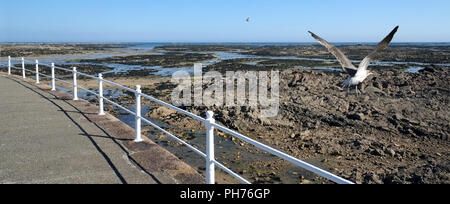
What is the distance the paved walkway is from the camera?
4367 mm

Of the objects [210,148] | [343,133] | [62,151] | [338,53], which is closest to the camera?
[210,148]

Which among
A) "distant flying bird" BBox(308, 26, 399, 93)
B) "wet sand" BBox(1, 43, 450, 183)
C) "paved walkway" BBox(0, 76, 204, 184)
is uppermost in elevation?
"distant flying bird" BBox(308, 26, 399, 93)

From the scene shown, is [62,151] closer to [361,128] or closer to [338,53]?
[361,128]

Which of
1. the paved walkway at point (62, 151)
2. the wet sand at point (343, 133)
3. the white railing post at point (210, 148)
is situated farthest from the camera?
the wet sand at point (343, 133)

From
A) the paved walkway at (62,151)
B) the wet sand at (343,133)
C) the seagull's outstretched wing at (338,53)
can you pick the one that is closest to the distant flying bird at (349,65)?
the seagull's outstretched wing at (338,53)

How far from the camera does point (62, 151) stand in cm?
535

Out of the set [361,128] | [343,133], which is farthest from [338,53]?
[343,133]

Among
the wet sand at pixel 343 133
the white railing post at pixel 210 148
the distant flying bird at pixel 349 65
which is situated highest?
the distant flying bird at pixel 349 65

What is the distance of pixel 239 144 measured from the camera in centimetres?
904

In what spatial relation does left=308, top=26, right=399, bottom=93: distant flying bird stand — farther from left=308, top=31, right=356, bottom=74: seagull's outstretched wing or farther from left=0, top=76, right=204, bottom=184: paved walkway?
left=0, top=76, right=204, bottom=184: paved walkway

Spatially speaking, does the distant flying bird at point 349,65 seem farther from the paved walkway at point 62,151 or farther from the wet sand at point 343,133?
the paved walkway at point 62,151

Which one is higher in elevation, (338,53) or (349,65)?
(338,53)

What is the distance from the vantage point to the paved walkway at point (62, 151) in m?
4.37

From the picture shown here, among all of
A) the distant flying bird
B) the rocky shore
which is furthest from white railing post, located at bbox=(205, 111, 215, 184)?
the distant flying bird
